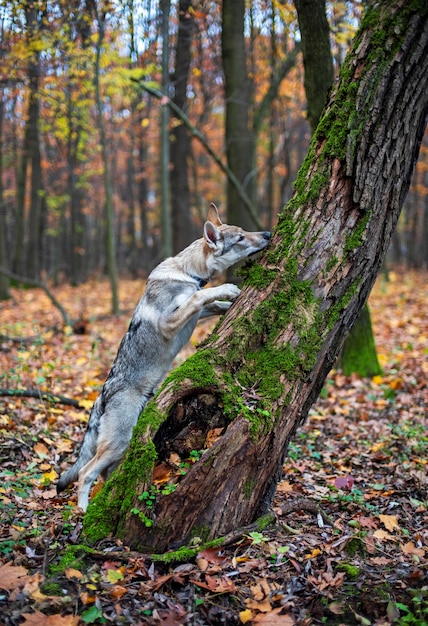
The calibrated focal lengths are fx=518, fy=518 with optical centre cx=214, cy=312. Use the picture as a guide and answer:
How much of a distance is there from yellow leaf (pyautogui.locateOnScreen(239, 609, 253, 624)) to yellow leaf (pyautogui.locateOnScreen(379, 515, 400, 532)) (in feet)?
5.69

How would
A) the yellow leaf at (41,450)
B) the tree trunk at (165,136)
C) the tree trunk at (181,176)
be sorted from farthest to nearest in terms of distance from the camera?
1. the tree trunk at (181,176)
2. the tree trunk at (165,136)
3. the yellow leaf at (41,450)

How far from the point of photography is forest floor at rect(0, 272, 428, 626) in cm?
329

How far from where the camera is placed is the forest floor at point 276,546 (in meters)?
3.29

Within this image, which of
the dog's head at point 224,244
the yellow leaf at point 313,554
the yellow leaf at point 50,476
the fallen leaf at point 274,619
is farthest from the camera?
the dog's head at point 224,244

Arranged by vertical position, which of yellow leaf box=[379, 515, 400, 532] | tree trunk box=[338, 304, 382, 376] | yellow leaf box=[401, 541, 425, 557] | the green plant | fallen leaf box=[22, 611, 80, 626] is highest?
tree trunk box=[338, 304, 382, 376]

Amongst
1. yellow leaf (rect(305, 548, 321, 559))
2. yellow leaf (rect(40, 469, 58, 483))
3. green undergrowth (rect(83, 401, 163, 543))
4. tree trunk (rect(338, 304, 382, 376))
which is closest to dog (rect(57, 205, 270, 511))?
yellow leaf (rect(40, 469, 58, 483))

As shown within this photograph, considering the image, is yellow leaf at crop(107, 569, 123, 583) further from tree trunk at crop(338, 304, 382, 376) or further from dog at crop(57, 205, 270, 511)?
tree trunk at crop(338, 304, 382, 376)

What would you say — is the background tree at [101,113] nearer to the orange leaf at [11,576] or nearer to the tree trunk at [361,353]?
the tree trunk at [361,353]

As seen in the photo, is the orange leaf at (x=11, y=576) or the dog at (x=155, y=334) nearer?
the orange leaf at (x=11, y=576)

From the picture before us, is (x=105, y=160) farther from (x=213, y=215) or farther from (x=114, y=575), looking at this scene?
(x=114, y=575)

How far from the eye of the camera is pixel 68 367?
9227 mm

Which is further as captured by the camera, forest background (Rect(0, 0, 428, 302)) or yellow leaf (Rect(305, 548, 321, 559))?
forest background (Rect(0, 0, 428, 302))

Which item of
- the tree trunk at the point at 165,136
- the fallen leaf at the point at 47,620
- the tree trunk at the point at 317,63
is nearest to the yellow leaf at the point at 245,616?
the fallen leaf at the point at 47,620

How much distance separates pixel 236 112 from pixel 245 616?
38.1 ft
